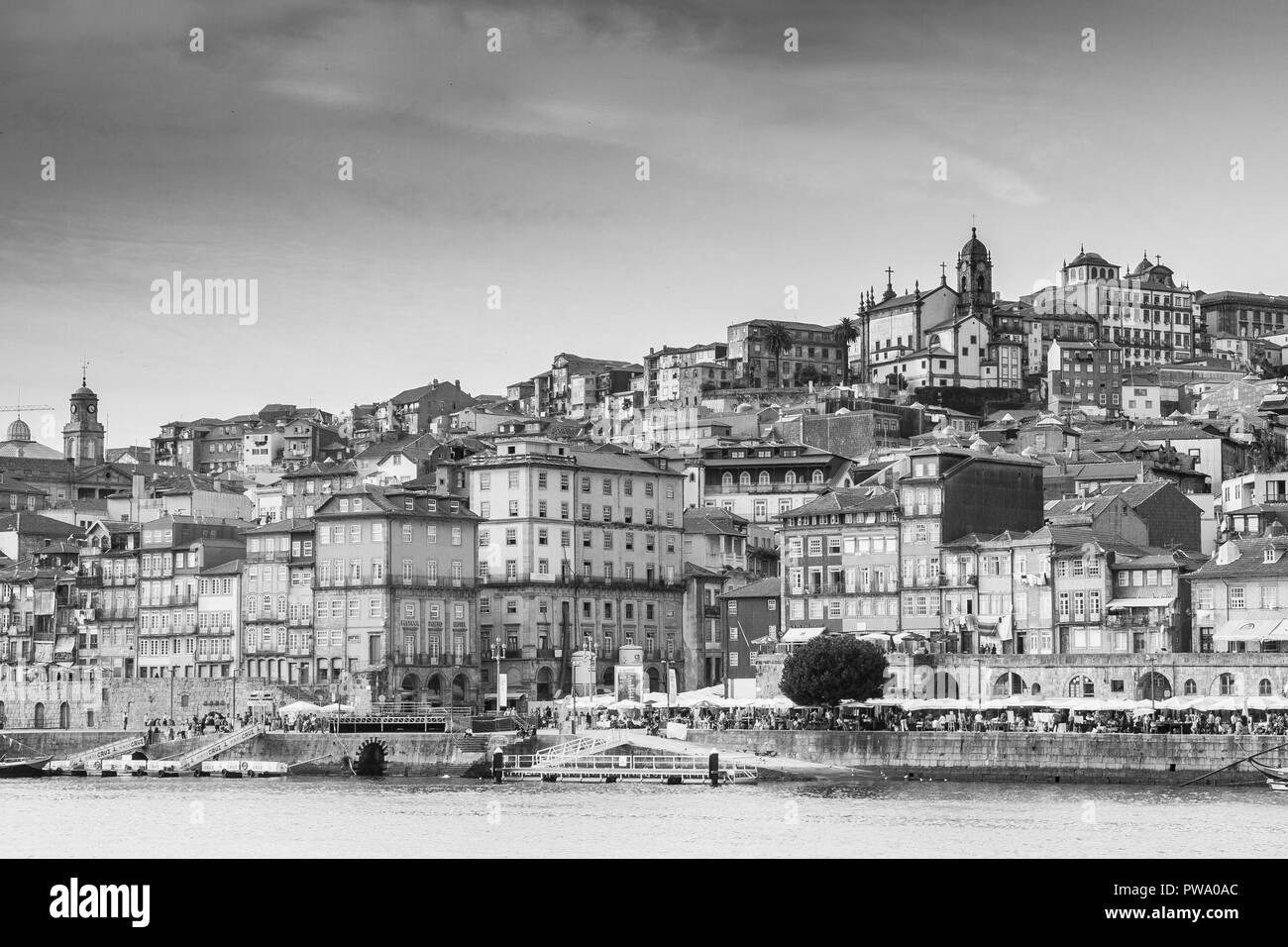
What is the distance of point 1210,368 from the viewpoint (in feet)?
521

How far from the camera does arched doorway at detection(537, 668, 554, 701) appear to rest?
303ft

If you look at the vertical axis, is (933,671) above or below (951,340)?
below

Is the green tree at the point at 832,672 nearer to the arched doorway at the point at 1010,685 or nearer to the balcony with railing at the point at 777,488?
the arched doorway at the point at 1010,685

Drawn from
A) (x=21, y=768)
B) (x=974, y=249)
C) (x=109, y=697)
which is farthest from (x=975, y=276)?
(x=21, y=768)

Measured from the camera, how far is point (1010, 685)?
7319 centimetres

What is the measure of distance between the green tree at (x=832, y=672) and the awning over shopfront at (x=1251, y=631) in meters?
12.0

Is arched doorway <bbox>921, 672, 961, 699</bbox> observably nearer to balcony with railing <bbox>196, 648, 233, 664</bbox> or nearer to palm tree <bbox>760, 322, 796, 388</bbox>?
balcony with railing <bbox>196, 648, 233, 664</bbox>

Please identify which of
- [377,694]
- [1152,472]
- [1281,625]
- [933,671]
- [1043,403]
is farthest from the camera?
[1043,403]

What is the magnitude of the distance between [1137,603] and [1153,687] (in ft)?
21.1

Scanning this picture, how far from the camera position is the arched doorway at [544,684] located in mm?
92375

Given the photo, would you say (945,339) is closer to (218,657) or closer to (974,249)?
(974,249)
